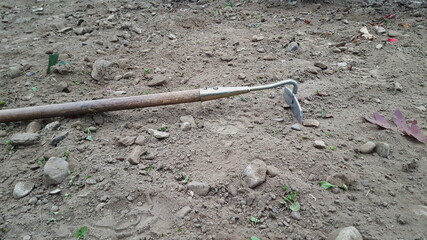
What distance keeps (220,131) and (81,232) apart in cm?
113

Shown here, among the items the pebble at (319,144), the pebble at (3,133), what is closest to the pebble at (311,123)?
the pebble at (319,144)

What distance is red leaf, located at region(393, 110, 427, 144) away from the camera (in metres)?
1.98

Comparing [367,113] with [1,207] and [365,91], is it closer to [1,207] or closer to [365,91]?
[365,91]

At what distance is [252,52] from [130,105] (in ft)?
5.22

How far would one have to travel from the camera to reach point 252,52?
125 inches

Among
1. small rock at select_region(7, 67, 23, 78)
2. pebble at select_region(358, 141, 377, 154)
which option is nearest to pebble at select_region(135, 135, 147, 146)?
pebble at select_region(358, 141, 377, 154)

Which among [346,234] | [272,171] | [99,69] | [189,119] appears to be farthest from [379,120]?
[99,69]

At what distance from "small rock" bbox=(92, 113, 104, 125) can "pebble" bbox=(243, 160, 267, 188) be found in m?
1.25

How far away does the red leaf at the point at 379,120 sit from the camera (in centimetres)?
209

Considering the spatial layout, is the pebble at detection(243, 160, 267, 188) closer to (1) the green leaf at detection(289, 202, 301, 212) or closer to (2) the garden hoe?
(1) the green leaf at detection(289, 202, 301, 212)

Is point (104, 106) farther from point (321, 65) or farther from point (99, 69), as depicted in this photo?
point (321, 65)

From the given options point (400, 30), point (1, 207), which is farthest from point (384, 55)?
point (1, 207)

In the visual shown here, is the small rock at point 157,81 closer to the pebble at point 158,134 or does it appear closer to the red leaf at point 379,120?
the pebble at point 158,134

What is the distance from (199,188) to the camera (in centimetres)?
170
